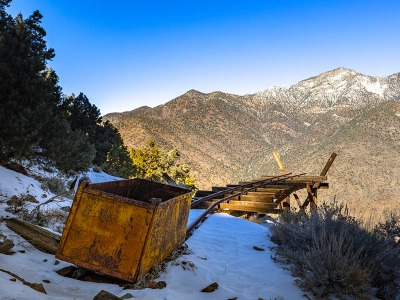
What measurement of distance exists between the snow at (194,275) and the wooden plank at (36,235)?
0.23ft

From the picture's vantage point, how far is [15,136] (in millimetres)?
9227

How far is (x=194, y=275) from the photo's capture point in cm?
372

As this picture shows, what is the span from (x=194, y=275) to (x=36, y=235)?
7.15 feet

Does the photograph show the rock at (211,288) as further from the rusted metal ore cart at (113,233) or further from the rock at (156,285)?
the rusted metal ore cart at (113,233)

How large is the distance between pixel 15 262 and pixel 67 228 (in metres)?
0.62

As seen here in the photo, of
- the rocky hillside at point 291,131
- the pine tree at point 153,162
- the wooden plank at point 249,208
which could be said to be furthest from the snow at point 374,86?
the wooden plank at point 249,208

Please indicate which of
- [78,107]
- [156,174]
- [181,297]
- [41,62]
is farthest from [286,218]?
[156,174]

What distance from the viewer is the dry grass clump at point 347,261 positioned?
3.53 meters

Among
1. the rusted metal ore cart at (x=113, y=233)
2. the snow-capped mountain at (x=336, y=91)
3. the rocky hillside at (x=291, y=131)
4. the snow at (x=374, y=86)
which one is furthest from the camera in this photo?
the snow at (x=374, y=86)

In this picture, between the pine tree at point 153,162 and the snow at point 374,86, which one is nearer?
the pine tree at point 153,162

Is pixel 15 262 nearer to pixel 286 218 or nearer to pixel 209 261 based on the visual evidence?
pixel 209 261

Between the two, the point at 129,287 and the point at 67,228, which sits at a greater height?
the point at 67,228

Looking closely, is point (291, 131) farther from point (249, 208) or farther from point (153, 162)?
point (249, 208)

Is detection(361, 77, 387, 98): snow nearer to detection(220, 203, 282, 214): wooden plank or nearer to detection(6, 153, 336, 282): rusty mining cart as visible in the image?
detection(220, 203, 282, 214): wooden plank
